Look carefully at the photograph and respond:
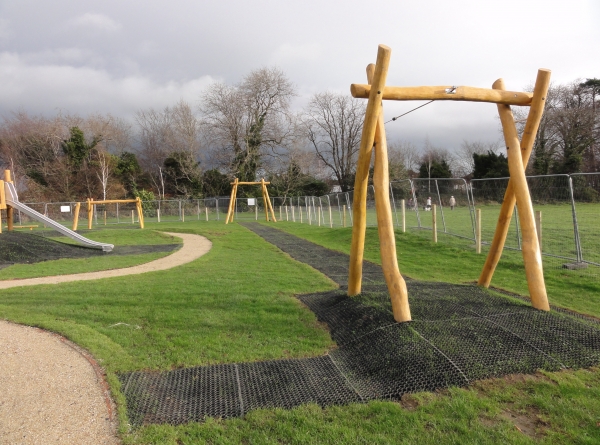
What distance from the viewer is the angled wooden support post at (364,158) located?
4789 millimetres

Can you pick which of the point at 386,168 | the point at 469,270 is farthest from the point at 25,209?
the point at 469,270

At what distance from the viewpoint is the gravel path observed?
115 inches

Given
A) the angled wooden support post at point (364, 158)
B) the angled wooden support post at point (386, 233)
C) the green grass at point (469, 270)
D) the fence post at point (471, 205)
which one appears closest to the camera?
the angled wooden support post at point (386, 233)

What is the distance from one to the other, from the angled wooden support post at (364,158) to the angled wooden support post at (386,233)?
0.15 meters

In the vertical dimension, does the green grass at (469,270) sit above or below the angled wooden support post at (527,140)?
below

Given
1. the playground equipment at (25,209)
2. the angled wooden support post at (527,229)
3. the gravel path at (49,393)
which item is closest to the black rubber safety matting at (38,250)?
the playground equipment at (25,209)

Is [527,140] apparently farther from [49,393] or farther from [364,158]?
[49,393]

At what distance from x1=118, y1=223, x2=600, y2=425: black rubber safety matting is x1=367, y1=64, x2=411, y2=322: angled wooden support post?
8.8 inches

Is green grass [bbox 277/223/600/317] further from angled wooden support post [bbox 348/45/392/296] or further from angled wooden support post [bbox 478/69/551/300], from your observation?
angled wooden support post [bbox 348/45/392/296]

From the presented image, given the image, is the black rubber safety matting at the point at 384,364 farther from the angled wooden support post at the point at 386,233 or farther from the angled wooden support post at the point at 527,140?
the angled wooden support post at the point at 527,140

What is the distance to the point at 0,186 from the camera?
50.5 feet

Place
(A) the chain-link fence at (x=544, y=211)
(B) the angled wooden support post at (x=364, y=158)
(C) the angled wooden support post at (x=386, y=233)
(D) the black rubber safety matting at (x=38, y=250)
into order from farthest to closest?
(D) the black rubber safety matting at (x=38, y=250)
(A) the chain-link fence at (x=544, y=211)
(B) the angled wooden support post at (x=364, y=158)
(C) the angled wooden support post at (x=386, y=233)

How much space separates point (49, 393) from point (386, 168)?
4.24 meters

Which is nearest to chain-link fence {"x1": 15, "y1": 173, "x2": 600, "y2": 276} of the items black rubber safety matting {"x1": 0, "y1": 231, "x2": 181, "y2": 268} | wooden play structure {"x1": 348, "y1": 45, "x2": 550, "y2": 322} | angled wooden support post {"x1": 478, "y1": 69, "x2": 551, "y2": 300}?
angled wooden support post {"x1": 478, "y1": 69, "x2": 551, "y2": 300}
